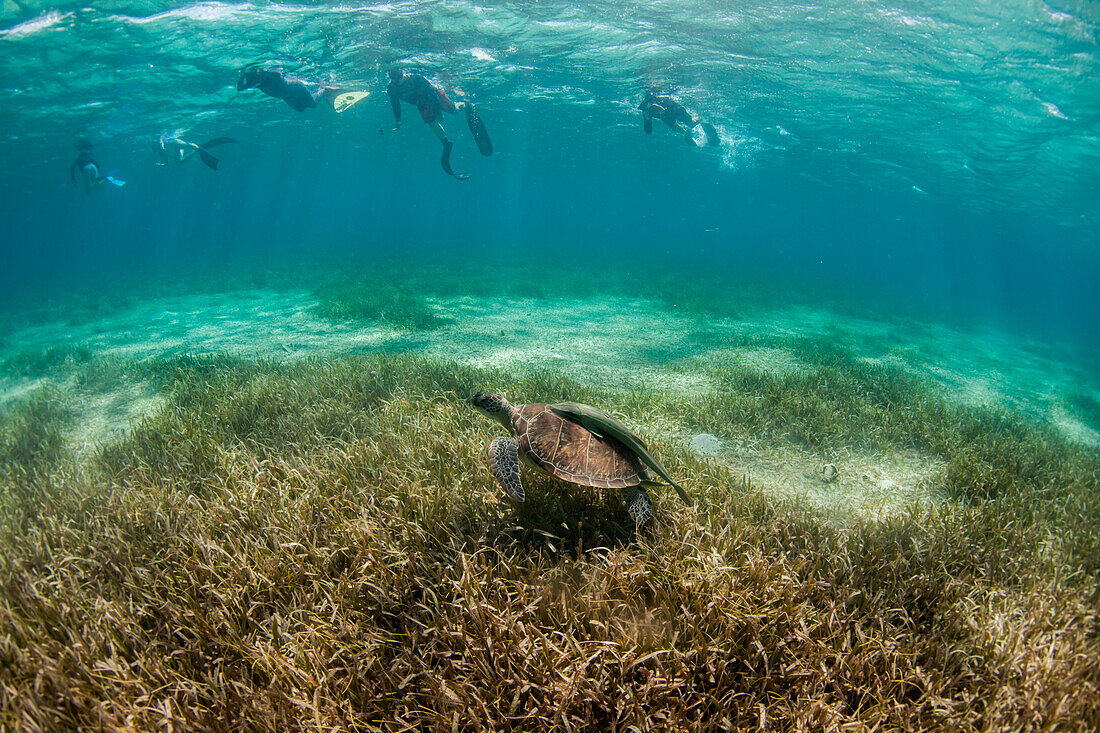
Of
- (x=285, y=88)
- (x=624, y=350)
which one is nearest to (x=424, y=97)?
(x=285, y=88)

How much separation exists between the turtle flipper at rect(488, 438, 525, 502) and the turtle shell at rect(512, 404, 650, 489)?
0.15 meters

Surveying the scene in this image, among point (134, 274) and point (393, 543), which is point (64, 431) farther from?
point (134, 274)

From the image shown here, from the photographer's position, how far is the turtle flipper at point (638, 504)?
10.2ft

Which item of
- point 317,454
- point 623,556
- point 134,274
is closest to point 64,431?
point 317,454

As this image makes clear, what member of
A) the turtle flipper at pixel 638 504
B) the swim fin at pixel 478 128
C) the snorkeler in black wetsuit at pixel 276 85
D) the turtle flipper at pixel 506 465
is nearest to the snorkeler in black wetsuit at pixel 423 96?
the swim fin at pixel 478 128

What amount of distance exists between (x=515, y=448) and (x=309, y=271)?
2597cm

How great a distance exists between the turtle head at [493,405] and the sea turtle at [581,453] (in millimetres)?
69

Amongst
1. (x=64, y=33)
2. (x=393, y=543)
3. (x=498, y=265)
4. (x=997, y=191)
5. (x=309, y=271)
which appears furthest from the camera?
(x=997, y=191)

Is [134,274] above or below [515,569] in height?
below

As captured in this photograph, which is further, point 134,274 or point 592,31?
point 134,274

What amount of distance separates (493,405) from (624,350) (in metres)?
7.70

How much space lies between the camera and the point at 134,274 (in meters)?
29.8

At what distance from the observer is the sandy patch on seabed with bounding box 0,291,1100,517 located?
5371mm

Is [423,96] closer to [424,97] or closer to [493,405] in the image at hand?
[424,97]
